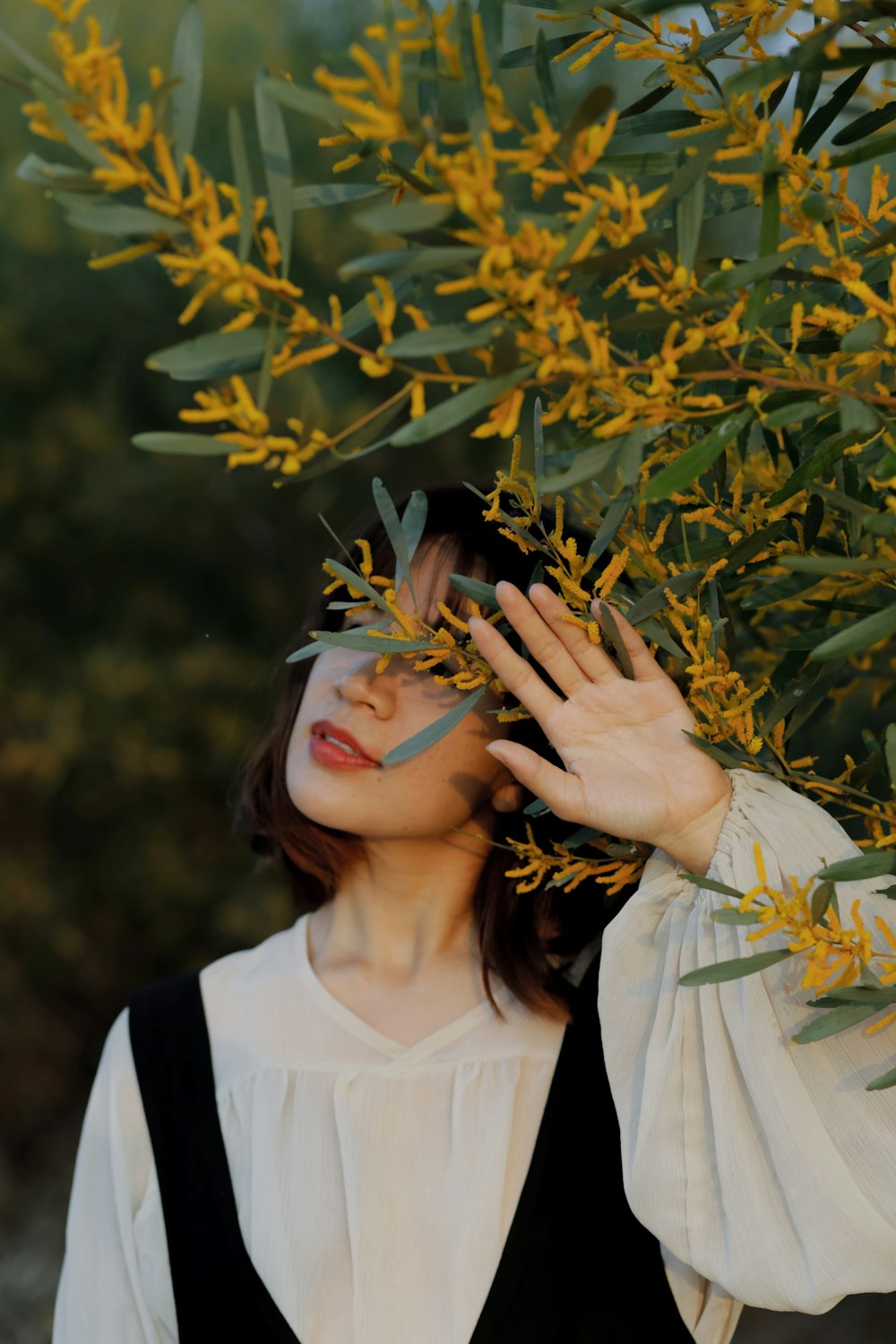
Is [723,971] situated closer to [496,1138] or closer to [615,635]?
[615,635]

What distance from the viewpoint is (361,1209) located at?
1.29 metres

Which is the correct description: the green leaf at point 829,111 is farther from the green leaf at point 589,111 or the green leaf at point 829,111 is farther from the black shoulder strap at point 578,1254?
the black shoulder strap at point 578,1254

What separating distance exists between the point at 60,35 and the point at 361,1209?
1115 mm

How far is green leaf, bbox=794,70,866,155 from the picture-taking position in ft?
2.39

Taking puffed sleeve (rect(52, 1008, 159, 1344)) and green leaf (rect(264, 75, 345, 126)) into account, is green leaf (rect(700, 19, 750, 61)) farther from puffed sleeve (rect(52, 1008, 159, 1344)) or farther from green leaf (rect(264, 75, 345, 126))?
puffed sleeve (rect(52, 1008, 159, 1344))

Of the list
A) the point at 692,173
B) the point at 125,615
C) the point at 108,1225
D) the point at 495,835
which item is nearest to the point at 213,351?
the point at 692,173

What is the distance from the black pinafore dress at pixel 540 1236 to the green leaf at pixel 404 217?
1039 millimetres

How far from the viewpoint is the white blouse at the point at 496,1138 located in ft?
2.96

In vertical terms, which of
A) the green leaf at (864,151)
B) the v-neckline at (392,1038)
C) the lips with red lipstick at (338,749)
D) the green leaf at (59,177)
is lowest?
the v-neckline at (392,1038)

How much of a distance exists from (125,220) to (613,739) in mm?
534

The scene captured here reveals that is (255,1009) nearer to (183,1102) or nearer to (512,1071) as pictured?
(183,1102)

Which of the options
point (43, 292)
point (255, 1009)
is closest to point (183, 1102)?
point (255, 1009)

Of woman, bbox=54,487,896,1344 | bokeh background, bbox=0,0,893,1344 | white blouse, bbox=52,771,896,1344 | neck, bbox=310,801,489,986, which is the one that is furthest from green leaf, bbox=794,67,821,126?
bokeh background, bbox=0,0,893,1344

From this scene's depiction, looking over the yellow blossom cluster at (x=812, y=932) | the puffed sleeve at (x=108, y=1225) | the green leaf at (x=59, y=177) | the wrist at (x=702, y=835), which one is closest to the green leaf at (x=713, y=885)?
the yellow blossom cluster at (x=812, y=932)
